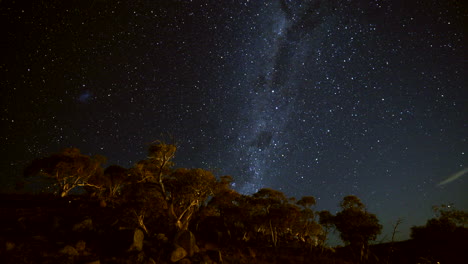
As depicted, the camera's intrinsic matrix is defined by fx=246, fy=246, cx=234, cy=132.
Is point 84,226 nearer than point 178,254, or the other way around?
point 178,254

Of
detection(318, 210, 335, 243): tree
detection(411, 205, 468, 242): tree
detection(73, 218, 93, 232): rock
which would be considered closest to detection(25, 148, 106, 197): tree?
detection(73, 218, 93, 232): rock

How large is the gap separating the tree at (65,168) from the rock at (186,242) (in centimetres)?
2288

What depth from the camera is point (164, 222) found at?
94.8 ft

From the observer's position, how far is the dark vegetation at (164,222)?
781 inches

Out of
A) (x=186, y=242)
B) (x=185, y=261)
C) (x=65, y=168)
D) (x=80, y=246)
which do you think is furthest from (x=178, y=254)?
(x=65, y=168)

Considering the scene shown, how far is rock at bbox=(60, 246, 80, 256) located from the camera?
17422 millimetres

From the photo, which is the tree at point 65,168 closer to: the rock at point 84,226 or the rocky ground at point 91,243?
the rocky ground at point 91,243

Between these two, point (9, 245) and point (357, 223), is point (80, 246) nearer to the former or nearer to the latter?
point (9, 245)

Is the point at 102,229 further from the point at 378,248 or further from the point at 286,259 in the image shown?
the point at 378,248

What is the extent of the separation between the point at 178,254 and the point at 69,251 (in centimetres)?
794

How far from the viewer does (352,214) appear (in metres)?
40.1

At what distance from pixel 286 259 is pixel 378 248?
3922 centimetres

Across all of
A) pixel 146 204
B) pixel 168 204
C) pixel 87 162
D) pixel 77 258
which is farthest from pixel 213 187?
pixel 87 162

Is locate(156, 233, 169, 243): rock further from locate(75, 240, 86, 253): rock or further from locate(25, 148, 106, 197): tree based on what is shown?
locate(25, 148, 106, 197): tree
